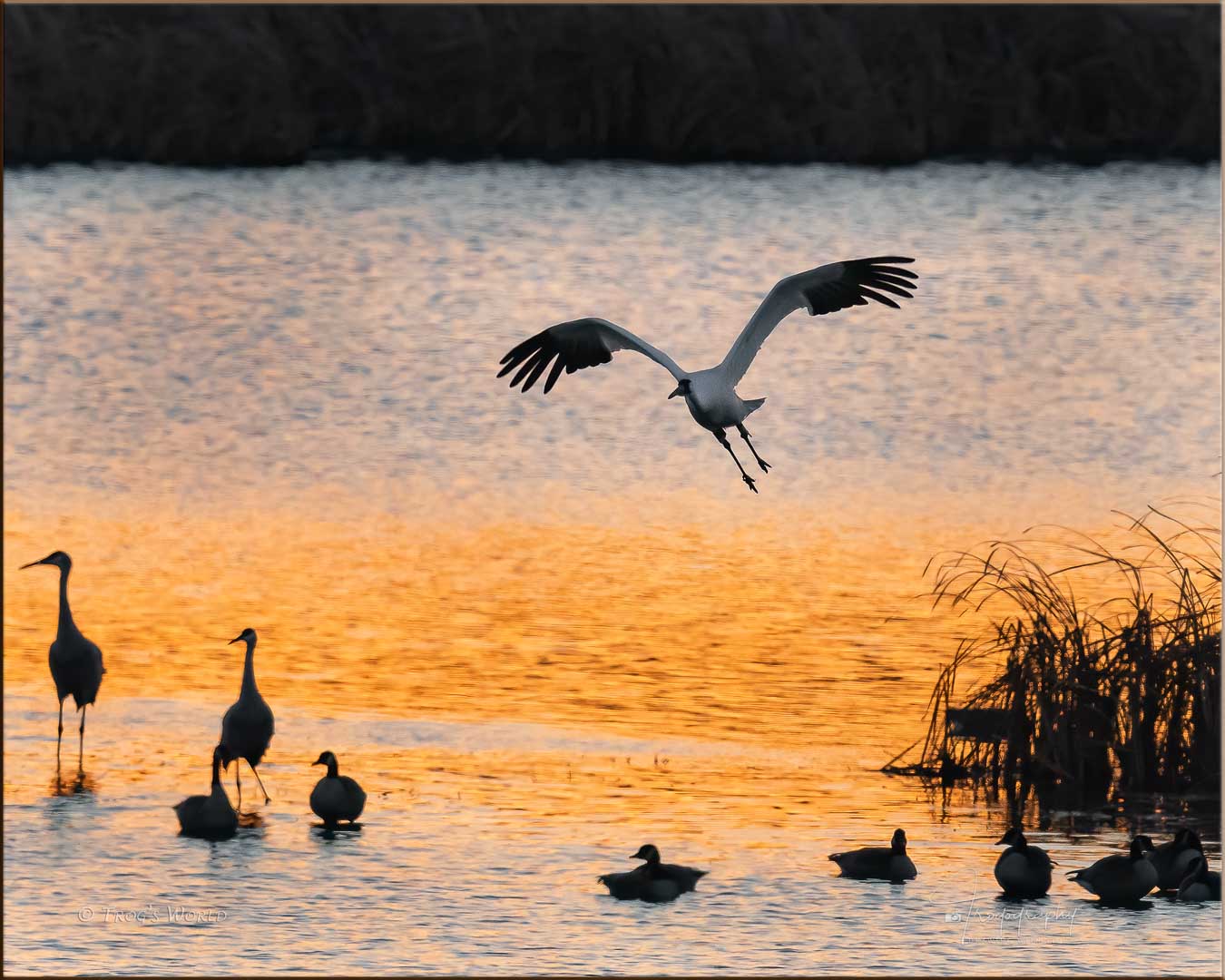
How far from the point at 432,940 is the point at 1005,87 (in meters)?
25.1

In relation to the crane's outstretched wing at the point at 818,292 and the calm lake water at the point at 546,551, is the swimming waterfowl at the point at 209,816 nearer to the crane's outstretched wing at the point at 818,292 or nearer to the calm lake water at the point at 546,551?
the calm lake water at the point at 546,551

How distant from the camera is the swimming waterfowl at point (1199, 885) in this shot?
9.11m

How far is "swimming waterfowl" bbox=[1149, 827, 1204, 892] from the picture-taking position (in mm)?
9117

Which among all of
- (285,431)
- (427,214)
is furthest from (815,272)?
(427,214)

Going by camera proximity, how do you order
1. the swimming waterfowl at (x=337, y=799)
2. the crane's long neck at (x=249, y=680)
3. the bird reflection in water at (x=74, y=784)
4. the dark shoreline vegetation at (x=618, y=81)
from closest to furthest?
the swimming waterfowl at (x=337, y=799) < the bird reflection in water at (x=74, y=784) < the crane's long neck at (x=249, y=680) < the dark shoreline vegetation at (x=618, y=81)

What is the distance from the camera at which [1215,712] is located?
33.6 ft

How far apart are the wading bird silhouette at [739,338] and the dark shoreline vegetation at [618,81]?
19951mm

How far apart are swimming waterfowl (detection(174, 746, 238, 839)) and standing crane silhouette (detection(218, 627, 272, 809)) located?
536mm

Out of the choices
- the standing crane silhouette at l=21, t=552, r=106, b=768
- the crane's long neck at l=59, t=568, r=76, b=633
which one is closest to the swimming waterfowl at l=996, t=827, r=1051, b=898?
the standing crane silhouette at l=21, t=552, r=106, b=768

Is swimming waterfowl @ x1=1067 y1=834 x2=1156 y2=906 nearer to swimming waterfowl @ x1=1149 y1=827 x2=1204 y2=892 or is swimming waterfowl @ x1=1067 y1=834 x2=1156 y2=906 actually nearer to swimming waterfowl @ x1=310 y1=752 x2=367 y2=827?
swimming waterfowl @ x1=1149 y1=827 x2=1204 y2=892

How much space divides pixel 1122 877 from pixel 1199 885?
16.1 inches

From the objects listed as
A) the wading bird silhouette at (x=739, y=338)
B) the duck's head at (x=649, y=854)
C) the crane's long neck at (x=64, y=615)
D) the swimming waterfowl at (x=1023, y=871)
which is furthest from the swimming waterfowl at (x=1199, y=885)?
the crane's long neck at (x=64, y=615)

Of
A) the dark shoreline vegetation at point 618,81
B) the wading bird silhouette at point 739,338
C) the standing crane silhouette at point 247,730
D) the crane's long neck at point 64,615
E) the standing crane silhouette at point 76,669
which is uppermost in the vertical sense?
the dark shoreline vegetation at point 618,81

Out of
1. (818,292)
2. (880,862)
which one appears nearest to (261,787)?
(880,862)
